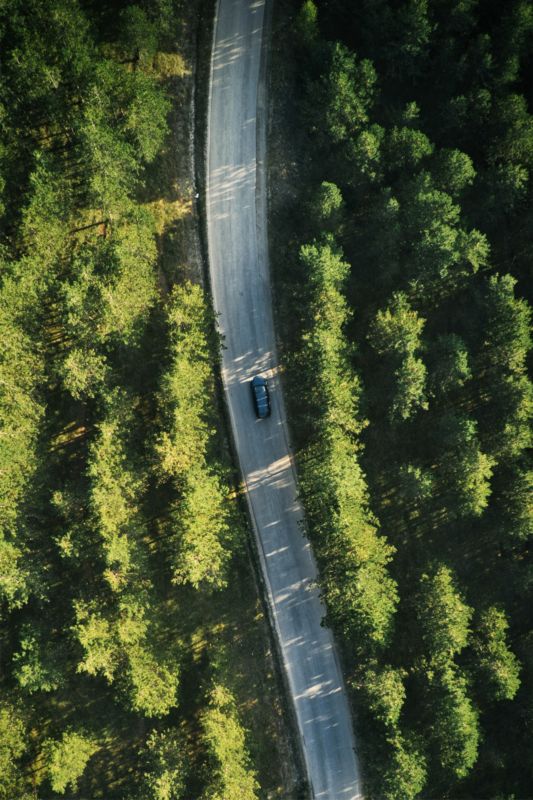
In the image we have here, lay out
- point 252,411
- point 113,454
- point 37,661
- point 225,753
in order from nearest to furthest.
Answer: point 113,454 → point 225,753 → point 37,661 → point 252,411

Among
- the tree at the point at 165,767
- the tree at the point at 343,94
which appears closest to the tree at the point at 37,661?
the tree at the point at 165,767

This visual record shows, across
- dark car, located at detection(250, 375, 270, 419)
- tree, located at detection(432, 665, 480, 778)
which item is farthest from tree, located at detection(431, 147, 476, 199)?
tree, located at detection(432, 665, 480, 778)

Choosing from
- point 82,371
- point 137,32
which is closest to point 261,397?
point 82,371

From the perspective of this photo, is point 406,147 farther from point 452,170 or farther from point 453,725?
point 453,725

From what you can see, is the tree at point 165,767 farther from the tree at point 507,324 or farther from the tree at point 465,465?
the tree at point 507,324

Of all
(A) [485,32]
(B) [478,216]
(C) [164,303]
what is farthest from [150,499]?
(A) [485,32]

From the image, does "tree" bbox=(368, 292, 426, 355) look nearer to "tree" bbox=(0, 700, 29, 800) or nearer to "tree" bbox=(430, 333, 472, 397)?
"tree" bbox=(430, 333, 472, 397)
